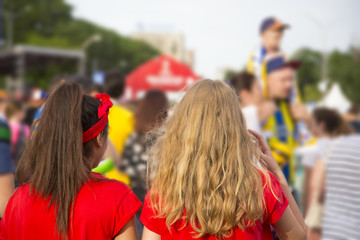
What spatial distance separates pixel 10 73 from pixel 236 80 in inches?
805

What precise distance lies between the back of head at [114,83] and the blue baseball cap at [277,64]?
151 cm

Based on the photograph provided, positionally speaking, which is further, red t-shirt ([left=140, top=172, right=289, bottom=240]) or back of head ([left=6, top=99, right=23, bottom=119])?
back of head ([left=6, top=99, right=23, bottom=119])

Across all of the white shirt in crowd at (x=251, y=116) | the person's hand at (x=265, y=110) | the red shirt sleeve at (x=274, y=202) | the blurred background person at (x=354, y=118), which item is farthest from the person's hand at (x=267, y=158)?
the blurred background person at (x=354, y=118)

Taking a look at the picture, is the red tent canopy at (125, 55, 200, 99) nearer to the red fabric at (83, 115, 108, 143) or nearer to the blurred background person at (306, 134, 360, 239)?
the blurred background person at (306, 134, 360, 239)

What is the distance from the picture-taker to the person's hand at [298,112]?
5.59 metres

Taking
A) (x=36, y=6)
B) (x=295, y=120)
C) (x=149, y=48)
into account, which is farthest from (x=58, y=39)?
(x=295, y=120)

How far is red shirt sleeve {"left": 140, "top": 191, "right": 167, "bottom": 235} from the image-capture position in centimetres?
236

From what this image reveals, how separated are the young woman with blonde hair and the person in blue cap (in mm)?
3654

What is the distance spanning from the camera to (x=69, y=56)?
24438 millimetres

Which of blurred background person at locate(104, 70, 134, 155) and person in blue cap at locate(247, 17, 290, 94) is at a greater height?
person in blue cap at locate(247, 17, 290, 94)

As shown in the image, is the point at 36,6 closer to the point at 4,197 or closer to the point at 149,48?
the point at 149,48

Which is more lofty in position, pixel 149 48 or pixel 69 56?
pixel 69 56

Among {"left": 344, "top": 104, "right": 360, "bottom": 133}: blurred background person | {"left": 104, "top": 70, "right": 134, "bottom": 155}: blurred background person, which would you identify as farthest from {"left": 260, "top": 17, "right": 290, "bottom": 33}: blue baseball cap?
{"left": 344, "top": 104, "right": 360, "bottom": 133}: blurred background person

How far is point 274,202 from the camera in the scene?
2.32 metres
